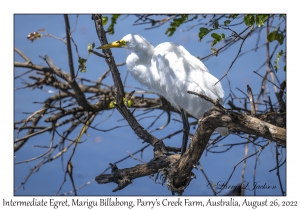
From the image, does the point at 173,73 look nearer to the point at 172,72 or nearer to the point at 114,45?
the point at 172,72

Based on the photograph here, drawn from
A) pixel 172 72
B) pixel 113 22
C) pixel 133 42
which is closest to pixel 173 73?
pixel 172 72

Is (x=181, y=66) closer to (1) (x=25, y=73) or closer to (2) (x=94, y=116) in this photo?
(2) (x=94, y=116)

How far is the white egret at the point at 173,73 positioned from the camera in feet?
5.86

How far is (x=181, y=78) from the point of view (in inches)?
71.4

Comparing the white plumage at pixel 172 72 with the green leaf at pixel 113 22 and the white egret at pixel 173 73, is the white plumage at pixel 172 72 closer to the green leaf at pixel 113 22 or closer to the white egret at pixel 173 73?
the white egret at pixel 173 73

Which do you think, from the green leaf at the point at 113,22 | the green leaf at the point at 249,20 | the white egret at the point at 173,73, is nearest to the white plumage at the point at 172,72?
the white egret at the point at 173,73

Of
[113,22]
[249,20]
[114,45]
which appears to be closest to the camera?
[249,20]

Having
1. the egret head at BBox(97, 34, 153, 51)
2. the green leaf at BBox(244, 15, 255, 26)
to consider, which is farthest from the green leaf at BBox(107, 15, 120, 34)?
the green leaf at BBox(244, 15, 255, 26)

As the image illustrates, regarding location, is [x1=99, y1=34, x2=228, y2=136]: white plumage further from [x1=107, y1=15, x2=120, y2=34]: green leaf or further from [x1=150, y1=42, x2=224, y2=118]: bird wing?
[x1=107, y1=15, x2=120, y2=34]: green leaf

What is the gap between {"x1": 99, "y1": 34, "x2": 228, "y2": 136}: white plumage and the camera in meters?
1.79

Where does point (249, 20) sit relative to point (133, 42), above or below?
below
